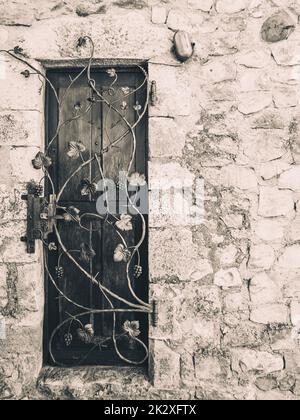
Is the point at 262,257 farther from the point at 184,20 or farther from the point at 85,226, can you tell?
the point at 184,20

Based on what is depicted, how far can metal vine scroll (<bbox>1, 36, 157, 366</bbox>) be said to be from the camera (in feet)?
7.91

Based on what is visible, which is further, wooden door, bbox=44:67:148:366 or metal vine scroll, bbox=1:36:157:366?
wooden door, bbox=44:67:148:366

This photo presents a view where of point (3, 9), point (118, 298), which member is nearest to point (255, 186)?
point (118, 298)

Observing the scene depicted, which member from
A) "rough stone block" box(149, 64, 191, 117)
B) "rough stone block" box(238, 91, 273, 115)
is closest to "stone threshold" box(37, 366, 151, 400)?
"rough stone block" box(149, 64, 191, 117)

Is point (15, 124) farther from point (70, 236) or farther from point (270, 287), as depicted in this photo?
point (270, 287)

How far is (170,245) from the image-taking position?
2.41 meters

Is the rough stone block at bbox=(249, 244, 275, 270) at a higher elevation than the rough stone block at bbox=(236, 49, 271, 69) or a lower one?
lower

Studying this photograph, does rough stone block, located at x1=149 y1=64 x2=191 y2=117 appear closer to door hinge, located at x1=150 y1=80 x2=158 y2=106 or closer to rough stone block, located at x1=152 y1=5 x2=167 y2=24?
door hinge, located at x1=150 y1=80 x2=158 y2=106

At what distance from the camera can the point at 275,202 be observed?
239 centimetres

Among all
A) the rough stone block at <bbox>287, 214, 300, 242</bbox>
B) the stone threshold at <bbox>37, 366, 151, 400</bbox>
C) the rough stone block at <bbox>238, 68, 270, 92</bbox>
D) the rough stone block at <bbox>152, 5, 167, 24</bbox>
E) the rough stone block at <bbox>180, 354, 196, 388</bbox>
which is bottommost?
the stone threshold at <bbox>37, 366, 151, 400</bbox>

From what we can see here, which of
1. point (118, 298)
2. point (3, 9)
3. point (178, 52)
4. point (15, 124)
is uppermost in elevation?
point (3, 9)

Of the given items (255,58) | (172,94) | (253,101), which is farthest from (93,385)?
(255,58)

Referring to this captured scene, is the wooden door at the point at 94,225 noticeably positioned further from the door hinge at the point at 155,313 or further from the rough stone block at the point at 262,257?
the rough stone block at the point at 262,257
